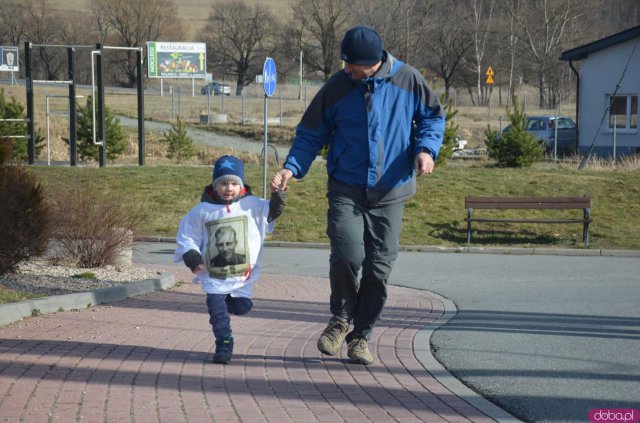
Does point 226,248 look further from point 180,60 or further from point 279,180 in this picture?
point 180,60

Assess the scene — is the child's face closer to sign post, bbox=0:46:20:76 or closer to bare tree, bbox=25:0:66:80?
sign post, bbox=0:46:20:76

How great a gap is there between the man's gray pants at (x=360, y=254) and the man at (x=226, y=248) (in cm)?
58

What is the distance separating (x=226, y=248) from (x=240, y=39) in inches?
2751

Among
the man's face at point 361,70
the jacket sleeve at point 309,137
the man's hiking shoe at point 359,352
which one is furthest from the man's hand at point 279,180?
the man's hiking shoe at point 359,352

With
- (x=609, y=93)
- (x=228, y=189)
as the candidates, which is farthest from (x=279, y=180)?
(x=609, y=93)

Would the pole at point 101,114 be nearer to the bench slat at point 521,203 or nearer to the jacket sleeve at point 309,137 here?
the bench slat at point 521,203

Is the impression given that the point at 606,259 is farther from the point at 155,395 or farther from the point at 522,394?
the point at 155,395

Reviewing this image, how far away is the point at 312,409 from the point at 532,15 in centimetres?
6253

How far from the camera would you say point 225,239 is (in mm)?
5895

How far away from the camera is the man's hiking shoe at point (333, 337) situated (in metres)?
6.05

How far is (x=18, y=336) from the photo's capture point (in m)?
6.80

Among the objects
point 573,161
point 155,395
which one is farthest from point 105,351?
point 573,161

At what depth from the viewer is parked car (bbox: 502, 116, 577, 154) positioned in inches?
1448

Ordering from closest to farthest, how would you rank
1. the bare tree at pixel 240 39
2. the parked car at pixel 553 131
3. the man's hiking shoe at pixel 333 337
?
1. the man's hiking shoe at pixel 333 337
2. the parked car at pixel 553 131
3. the bare tree at pixel 240 39
